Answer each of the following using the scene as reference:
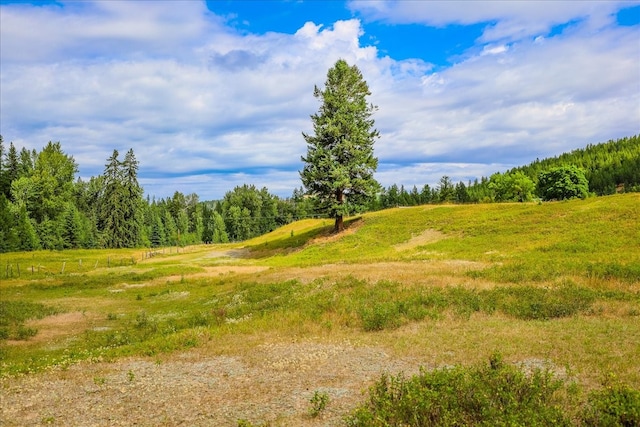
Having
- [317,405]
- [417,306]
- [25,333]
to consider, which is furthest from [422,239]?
[317,405]

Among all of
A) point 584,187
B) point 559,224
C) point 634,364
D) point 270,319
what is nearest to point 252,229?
point 584,187

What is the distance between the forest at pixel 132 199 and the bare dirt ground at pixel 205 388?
4395 cm

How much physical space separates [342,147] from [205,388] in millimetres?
47032

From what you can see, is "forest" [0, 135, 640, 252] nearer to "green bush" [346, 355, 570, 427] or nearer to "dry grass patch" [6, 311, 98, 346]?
"dry grass patch" [6, 311, 98, 346]

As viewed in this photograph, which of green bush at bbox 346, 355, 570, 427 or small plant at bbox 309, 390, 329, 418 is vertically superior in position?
green bush at bbox 346, 355, 570, 427

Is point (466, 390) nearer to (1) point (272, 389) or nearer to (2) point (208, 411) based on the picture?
(1) point (272, 389)

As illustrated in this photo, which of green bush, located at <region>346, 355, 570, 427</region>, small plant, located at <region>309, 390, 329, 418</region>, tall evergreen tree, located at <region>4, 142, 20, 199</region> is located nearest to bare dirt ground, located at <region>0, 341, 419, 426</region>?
small plant, located at <region>309, 390, 329, 418</region>

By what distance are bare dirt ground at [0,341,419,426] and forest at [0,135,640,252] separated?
43946 millimetres

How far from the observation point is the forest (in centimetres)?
9794

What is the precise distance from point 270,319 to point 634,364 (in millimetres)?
14299

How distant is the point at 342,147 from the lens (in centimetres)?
5678

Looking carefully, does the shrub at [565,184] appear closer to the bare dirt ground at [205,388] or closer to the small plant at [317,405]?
the bare dirt ground at [205,388]

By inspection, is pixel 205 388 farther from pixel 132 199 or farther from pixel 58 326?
pixel 132 199

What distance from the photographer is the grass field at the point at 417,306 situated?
14391 millimetres
